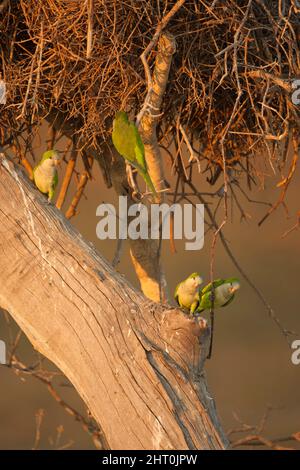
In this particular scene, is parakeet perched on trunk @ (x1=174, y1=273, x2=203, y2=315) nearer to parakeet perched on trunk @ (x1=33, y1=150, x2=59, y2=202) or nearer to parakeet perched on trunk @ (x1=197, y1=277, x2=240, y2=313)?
parakeet perched on trunk @ (x1=197, y1=277, x2=240, y2=313)

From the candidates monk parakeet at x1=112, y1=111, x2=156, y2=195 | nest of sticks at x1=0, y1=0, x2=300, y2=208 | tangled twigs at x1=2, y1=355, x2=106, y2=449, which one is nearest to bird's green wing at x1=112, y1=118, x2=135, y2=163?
monk parakeet at x1=112, y1=111, x2=156, y2=195

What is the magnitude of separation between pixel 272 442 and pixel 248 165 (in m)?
0.71

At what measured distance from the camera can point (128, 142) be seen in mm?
1807

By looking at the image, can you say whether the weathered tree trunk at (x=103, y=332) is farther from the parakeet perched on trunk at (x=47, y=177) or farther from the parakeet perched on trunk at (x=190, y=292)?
the parakeet perched on trunk at (x=190, y=292)

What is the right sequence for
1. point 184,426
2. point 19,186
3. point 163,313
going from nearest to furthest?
point 184,426, point 163,313, point 19,186

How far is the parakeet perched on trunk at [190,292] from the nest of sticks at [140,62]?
0.27m

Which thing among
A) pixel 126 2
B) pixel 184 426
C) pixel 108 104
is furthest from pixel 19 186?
pixel 184 426

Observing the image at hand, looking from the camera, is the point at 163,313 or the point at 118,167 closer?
the point at 163,313

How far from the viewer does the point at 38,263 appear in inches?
66.1

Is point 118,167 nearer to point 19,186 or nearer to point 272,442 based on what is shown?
point 19,186

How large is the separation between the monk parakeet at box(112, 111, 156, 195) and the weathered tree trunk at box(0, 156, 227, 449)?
7.3 inches

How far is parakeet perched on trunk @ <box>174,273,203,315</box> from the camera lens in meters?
1.87

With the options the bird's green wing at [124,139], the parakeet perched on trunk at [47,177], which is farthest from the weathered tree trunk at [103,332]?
the bird's green wing at [124,139]

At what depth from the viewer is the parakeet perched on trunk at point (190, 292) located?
1.87m
